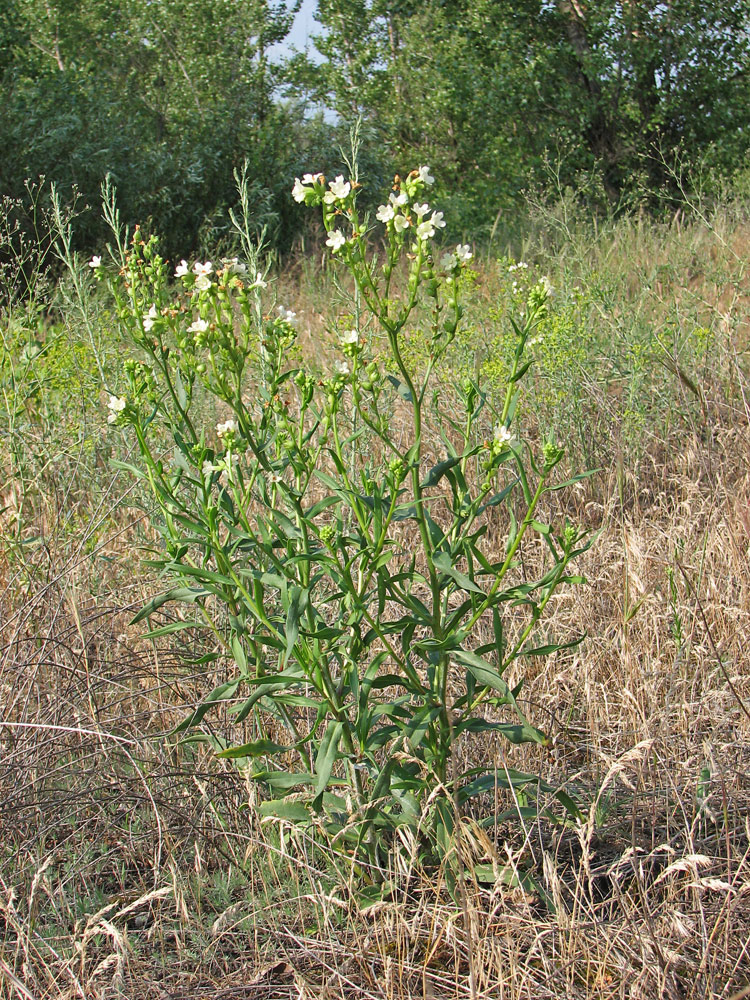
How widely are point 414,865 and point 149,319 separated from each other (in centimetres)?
124

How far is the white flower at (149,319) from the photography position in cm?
185

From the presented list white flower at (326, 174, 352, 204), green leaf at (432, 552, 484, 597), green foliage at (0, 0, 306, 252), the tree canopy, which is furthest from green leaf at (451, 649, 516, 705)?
the tree canopy

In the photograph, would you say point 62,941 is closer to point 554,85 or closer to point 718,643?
point 718,643

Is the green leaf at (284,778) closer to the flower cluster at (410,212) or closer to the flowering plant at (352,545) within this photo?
the flowering plant at (352,545)

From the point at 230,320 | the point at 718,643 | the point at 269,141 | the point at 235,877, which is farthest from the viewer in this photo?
the point at 269,141

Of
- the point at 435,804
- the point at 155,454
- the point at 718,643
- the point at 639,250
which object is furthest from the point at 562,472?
the point at 639,250

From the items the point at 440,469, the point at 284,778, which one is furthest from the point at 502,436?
the point at 284,778

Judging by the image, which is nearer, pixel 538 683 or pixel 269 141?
pixel 538 683

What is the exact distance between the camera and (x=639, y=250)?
20.7ft

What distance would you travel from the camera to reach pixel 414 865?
1832 millimetres

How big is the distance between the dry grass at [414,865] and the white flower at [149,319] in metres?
0.81

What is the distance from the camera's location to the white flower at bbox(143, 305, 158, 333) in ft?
6.08

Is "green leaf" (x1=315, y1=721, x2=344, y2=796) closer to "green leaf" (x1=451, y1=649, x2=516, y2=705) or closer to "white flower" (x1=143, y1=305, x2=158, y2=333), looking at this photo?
"green leaf" (x1=451, y1=649, x2=516, y2=705)

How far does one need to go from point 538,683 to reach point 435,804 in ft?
2.82
